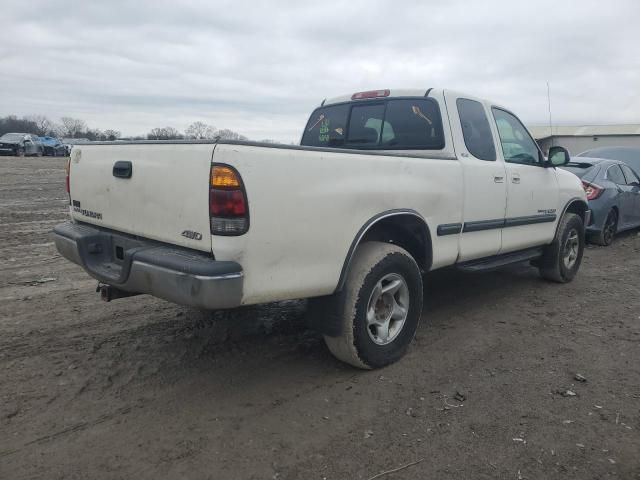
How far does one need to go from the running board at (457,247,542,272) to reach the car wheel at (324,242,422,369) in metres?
0.86

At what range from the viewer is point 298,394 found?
3.39 m

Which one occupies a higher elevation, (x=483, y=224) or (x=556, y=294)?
(x=483, y=224)

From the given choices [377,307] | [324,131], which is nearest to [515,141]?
[324,131]

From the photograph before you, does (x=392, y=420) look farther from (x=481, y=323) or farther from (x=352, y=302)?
(x=481, y=323)

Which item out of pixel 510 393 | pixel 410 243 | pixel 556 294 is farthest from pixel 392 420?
pixel 556 294

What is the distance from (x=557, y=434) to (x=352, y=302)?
1.39 meters

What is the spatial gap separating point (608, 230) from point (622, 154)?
16.7 ft

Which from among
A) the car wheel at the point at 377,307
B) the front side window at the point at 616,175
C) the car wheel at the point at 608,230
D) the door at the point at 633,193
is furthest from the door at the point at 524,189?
the door at the point at 633,193

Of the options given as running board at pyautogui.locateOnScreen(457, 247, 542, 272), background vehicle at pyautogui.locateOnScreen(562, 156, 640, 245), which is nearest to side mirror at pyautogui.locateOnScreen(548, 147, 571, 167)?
running board at pyautogui.locateOnScreen(457, 247, 542, 272)

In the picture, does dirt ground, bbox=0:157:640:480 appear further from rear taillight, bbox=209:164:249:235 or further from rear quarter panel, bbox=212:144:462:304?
rear taillight, bbox=209:164:249:235

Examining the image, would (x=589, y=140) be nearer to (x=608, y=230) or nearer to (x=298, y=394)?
(x=608, y=230)

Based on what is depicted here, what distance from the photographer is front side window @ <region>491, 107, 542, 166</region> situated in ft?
16.7

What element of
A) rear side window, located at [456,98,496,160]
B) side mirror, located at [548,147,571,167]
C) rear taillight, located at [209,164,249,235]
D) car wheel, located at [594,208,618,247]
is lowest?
car wheel, located at [594,208,618,247]

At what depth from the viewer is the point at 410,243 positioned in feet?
13.5
